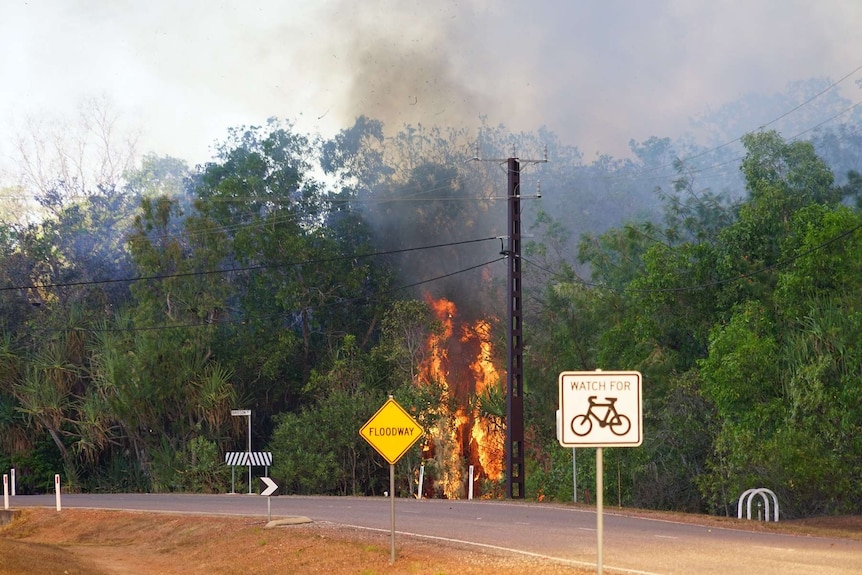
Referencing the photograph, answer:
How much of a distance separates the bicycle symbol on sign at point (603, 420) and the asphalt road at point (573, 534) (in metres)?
6.74

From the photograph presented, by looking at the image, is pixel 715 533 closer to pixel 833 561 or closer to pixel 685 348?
pixel 833 561

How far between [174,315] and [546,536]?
1217 inches

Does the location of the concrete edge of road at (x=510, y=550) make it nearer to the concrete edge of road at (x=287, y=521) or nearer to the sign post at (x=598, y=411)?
the concrete edge of road at (x=287, y=521)

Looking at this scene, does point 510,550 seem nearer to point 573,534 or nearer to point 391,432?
point 573,534

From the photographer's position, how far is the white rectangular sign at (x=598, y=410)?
8969 millimetres

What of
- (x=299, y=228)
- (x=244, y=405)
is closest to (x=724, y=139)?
(x=299, y=228)

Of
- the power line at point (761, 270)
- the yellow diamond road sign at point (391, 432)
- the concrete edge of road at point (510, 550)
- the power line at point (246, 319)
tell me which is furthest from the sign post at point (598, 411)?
the power line at point (246, 319)

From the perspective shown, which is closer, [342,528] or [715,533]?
[715,533]

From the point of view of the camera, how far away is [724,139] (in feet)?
366

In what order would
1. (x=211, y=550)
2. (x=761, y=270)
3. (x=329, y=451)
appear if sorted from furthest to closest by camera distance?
(x=329, y=451)
(x=761, y=270)
(x=211, y=550)

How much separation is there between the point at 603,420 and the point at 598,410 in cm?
9

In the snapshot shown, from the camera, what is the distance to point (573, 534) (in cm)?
2111

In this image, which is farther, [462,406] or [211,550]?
[462,406]

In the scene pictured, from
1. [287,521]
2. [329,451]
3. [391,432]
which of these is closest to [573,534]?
[391,432]
